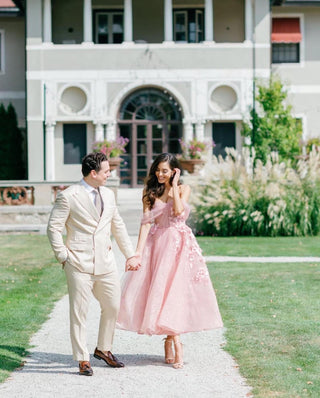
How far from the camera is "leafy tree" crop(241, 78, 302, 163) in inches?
1075

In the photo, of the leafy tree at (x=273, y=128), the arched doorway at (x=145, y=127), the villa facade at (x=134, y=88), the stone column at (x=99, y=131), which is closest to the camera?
the leafy tree at (x=273, y=128)

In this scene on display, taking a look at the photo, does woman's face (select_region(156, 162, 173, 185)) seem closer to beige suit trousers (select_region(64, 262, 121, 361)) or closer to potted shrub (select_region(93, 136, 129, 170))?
beige suit trousers (select_region(64, 262, 121, 361))

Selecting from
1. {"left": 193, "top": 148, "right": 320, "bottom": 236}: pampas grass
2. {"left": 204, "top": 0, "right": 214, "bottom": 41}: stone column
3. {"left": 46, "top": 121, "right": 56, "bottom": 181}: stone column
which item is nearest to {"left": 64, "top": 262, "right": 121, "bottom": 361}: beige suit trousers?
{"left": 193, "top": 148, "right": 320, "bottom": 236}: pampas grass

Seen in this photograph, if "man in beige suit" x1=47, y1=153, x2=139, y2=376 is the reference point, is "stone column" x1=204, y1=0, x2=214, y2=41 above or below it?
above

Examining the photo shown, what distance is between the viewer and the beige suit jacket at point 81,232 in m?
6.78

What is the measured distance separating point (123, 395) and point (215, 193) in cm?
1360

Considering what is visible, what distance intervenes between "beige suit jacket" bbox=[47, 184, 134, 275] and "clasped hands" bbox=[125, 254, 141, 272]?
10.1 inches

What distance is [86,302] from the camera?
6.84 metres

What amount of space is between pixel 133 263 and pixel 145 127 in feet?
77.0

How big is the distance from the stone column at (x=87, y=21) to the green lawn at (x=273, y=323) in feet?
57.5

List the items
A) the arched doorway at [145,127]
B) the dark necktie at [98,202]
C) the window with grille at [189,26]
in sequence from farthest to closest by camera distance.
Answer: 1. the window with grille at [189,26]
2. the arched doorway at [145,127]
3. the dark necktie at [98,202]

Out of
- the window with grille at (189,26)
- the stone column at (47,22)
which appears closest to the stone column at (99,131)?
the stone column at (47,22)

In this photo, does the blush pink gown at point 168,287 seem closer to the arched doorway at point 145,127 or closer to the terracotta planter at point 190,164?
the terracotta planter at point 190,164

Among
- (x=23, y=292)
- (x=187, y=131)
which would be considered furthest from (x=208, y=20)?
(x=23, y=292)
